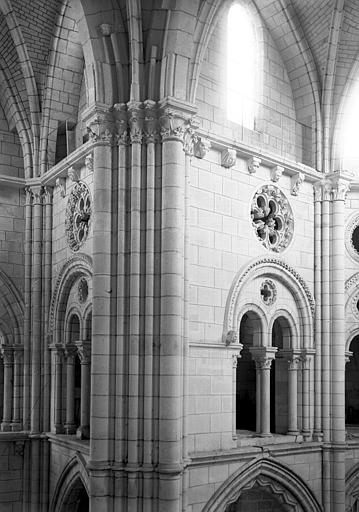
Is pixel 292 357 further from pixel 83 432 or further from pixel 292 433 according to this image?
pixel 83 432

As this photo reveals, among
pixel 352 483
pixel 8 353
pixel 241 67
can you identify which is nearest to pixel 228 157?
pixel 241 67

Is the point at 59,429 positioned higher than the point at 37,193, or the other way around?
the point at 37,193

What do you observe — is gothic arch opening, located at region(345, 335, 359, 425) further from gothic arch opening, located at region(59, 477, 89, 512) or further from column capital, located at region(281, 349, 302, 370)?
gothic arch opening, located at region(59, 477, 89, 512)

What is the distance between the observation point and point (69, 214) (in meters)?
15.1

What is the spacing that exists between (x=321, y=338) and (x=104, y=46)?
290 inches

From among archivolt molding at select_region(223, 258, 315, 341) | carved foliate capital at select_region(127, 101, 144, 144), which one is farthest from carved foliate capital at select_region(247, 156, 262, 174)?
carved foliate capital at select_region(127, 101, 144, 144)

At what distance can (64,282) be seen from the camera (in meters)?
15.2

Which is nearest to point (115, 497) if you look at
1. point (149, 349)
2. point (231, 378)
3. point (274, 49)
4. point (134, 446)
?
point (134, 446)

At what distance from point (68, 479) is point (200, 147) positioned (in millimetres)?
6851

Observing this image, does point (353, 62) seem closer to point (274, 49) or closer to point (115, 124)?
point (274, 49)

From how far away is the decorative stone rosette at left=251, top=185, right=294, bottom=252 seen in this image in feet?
47.9

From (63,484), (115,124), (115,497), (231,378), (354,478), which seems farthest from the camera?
(354,478)

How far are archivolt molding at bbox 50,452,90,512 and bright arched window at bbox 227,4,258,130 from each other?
7.13 m

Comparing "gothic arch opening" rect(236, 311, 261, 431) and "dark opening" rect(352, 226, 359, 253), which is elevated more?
"dark opening" rect(352, 226, 359, 253)
